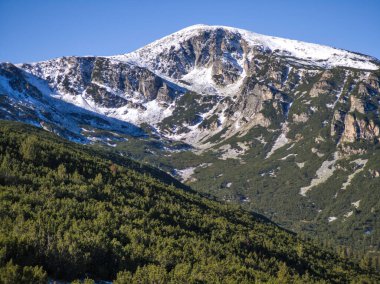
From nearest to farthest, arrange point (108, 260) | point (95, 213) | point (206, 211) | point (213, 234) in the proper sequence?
point (108, 260) < point (95, 213) < point (213, 234) < point (206, 211)

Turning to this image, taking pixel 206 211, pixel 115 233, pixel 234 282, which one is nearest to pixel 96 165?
pixel 206 211

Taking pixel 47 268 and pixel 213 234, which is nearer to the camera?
pixel 47 268

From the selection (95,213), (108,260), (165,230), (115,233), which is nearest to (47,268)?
(108,260)

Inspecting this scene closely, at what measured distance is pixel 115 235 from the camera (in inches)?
2731

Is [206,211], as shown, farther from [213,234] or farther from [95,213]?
[95,213]

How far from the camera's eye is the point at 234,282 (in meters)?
58.0

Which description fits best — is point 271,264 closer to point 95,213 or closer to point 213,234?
point 213,234

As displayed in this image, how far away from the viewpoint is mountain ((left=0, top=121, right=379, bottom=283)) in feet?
162

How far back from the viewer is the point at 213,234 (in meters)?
96.2

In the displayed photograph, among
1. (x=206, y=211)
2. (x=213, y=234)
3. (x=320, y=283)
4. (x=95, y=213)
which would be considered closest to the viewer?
(x=95, y=213)

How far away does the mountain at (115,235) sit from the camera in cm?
4944

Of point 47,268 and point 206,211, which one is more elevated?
point 206,211

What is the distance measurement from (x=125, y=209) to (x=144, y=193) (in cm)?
2789

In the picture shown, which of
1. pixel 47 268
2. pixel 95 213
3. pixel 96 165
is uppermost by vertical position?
pixel 96 165
